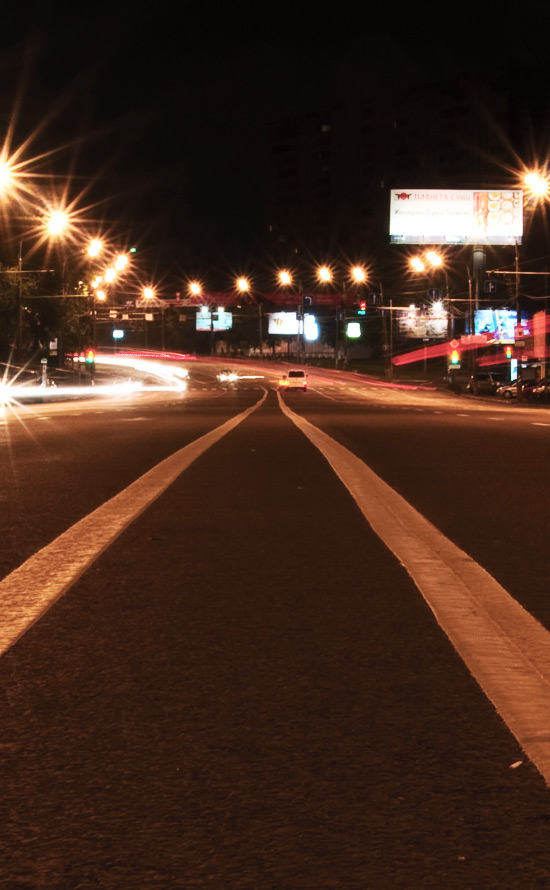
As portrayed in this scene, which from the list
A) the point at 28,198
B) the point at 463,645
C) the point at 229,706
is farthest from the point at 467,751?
the point at 28,198

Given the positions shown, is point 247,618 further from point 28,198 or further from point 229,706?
point 28,198

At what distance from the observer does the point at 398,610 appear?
752 cm

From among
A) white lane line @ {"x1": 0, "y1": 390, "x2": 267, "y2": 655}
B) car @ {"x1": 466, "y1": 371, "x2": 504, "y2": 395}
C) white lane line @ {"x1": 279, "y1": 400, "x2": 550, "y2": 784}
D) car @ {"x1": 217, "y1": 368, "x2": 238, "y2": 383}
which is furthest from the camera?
car @ {"x1": 217, "y1": 368, "x2": 238, "y2": 383}

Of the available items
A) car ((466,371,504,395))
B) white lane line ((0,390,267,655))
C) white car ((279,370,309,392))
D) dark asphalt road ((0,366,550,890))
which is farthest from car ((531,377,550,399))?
dark asphalt road ((0,366,550,890))

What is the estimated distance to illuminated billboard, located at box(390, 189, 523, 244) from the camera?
8531cm

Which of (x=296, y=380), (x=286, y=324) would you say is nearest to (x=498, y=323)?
(x=296, y=380)

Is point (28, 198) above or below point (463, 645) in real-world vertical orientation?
above

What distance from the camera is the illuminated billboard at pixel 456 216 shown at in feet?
280

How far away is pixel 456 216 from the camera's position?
85.8m

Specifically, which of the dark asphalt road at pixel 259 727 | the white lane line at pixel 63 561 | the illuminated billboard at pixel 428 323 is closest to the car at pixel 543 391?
the illuminated billboard at pixel 428 323

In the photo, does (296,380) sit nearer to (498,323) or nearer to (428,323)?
(498,323)

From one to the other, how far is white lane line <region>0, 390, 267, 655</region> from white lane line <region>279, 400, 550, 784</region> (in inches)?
92.5

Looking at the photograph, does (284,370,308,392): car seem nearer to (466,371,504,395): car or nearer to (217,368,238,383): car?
(466,371,504,395): car

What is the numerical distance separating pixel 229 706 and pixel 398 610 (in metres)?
2.31
